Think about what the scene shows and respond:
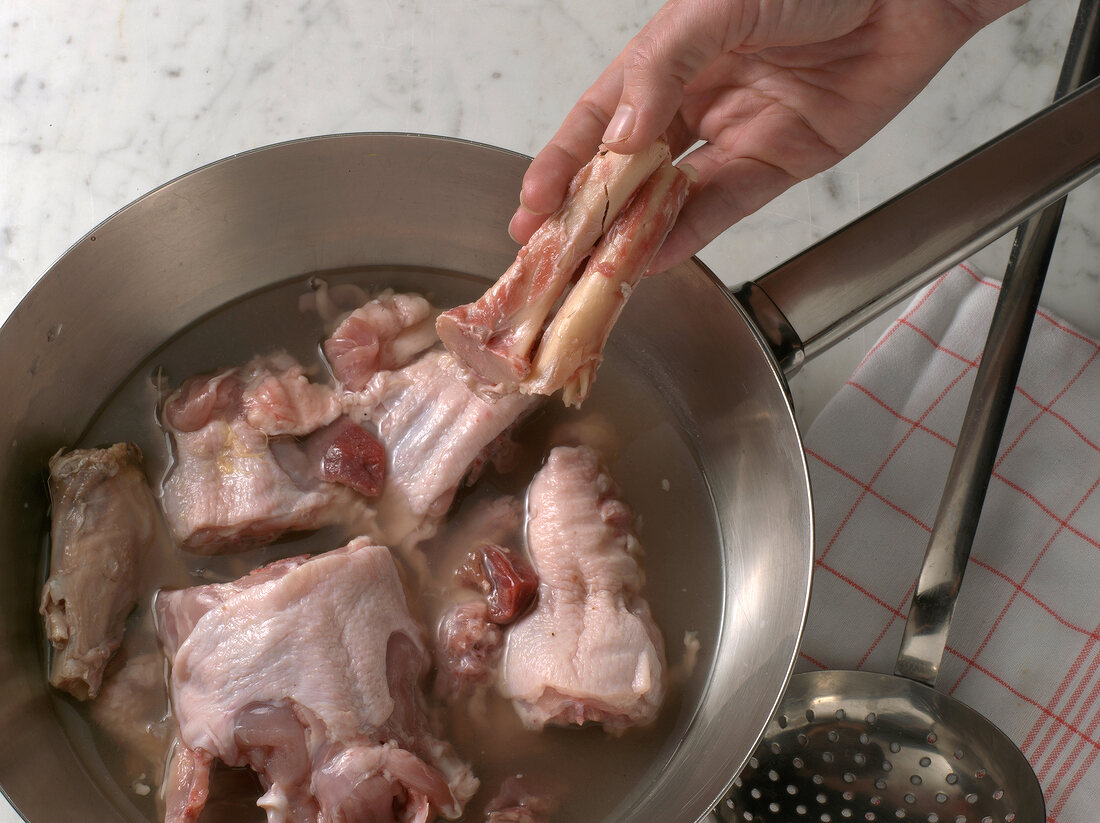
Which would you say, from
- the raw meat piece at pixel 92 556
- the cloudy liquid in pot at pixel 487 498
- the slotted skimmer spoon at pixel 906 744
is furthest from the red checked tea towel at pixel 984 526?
the raw meat piece at pixel 92 556

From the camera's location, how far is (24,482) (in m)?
1.44

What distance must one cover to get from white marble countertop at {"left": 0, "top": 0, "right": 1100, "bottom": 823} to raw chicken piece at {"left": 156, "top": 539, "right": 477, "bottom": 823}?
0.93 m

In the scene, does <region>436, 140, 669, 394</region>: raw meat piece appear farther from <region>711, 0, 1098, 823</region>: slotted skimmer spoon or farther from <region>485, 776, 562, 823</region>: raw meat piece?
<region>711, 0, 1098, 823</region>: slotted skimmer spoon

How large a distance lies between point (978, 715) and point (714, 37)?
1.13 m

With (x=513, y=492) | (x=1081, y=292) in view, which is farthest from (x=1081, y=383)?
(x=513, y=492)

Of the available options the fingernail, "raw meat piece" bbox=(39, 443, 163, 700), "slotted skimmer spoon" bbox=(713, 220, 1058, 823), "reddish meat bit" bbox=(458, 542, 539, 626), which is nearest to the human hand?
the fingernail

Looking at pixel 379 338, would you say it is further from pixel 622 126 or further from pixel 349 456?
pixel 622 126

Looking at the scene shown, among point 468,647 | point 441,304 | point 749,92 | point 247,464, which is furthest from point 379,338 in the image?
point 749,92

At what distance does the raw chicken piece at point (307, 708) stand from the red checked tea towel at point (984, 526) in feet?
2.33

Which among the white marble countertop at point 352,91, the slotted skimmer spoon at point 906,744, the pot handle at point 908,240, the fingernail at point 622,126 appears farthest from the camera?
the white marble countertop at point 352,91

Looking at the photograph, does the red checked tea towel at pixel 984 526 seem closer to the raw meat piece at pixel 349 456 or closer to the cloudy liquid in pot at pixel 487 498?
the cloudy liquid in pot at pixel 487 498

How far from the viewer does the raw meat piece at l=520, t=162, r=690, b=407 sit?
117cm

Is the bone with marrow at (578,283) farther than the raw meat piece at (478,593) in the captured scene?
No

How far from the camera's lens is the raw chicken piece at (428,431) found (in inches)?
56.8
